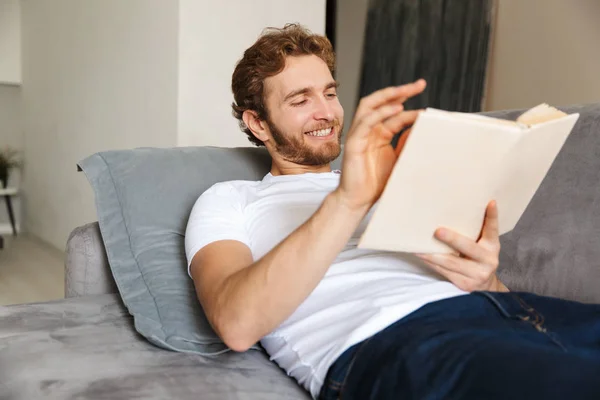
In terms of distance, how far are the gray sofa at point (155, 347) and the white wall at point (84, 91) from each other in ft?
4.04

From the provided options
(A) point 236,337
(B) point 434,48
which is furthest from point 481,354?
(B) point 434,48

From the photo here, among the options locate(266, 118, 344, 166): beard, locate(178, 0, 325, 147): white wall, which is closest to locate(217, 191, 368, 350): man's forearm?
locate(266, 118, 344, 166): beard

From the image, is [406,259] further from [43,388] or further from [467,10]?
[467,10]

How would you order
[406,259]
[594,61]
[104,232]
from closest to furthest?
[406,259], [104,232], [594,61]

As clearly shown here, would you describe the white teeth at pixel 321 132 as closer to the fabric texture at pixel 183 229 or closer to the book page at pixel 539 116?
the fabric texture at pixel 183 229

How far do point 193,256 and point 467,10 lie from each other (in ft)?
9.81

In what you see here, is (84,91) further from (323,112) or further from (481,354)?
(481,354)

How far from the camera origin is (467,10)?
3.72m

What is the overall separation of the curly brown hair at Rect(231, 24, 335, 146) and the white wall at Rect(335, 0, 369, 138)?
9.78 feet

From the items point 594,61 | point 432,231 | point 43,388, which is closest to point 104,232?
point 43,388

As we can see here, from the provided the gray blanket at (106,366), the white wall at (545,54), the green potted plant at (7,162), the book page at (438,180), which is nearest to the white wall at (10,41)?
the green potted plant at (7,162)

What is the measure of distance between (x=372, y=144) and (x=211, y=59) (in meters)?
1.82

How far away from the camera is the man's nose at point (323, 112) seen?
4.81 feet

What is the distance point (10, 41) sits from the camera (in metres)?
4.83
